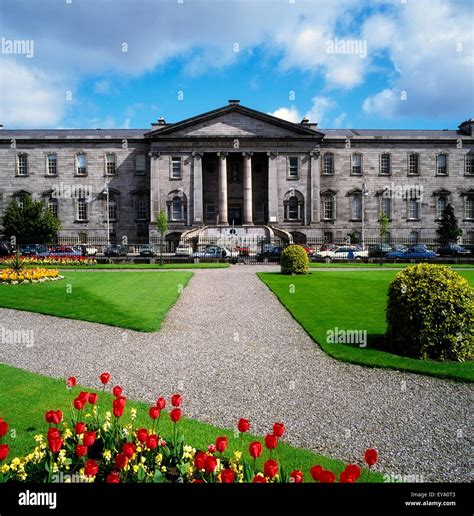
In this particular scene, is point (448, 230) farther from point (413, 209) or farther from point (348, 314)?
point (348, 314)

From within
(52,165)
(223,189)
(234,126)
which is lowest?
(223,189)

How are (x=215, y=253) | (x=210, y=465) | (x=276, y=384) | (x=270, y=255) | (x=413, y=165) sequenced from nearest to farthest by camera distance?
(x=210, y=465), (x=276, y=384), (x=270, y=255), (x=215, y=253), (x=413, y=165)

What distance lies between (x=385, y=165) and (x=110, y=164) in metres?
37.8

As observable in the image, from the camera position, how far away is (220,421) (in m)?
6.15

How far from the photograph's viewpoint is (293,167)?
5738 cm

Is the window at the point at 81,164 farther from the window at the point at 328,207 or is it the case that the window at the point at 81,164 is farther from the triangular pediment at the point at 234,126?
the window at the point at 328,207

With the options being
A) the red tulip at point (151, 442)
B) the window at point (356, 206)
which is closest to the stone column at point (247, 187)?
the window at point (356, 206)

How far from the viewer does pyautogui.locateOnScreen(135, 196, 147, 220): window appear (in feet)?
194

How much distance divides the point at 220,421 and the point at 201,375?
6.93ft

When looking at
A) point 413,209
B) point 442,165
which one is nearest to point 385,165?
point 413,209

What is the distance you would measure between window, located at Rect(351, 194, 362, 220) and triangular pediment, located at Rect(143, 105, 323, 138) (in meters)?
10.6

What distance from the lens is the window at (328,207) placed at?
59.7 m

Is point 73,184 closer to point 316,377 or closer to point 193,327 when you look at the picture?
point 193,327
